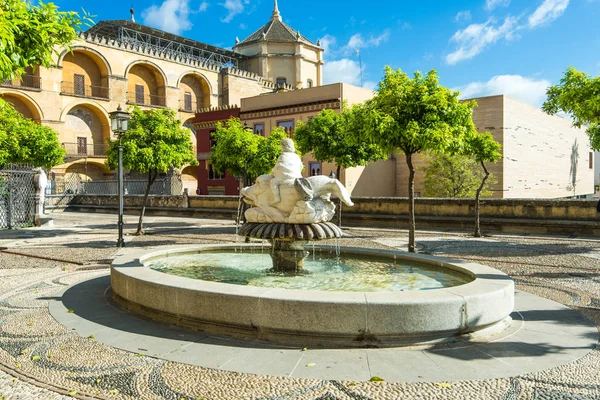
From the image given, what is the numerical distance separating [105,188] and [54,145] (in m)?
13.6

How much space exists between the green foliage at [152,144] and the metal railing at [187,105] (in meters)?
35.8

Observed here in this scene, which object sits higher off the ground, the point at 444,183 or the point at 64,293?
the point at 444,183

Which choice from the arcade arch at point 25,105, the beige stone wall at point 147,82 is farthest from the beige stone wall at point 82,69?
the arcade arch at point 25,105

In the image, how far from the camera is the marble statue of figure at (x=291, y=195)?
22.3 feet

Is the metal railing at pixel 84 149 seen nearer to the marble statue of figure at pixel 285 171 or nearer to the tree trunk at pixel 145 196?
the tree trunk at pixel 145 196

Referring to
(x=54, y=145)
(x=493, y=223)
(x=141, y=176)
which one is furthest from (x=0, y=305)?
(x=141, y=176)

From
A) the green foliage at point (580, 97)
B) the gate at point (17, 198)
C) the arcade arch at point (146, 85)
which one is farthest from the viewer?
the arcade arch at point (146, 85)

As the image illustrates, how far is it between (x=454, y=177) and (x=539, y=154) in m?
11.5

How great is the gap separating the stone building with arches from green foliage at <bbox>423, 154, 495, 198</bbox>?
55.8 feet

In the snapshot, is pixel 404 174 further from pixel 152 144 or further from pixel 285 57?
pixel 285 57

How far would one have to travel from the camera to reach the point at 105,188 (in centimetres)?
3825

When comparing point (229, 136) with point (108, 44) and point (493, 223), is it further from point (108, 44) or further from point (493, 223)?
→ point (108, 44)

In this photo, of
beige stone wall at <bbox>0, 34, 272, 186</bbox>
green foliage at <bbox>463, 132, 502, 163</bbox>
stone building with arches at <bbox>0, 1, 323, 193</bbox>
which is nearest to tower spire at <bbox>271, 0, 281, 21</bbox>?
stone building with arches at <bbox>0, 1, 323, 193</bbox>

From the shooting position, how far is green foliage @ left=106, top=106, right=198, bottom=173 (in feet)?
52.1
